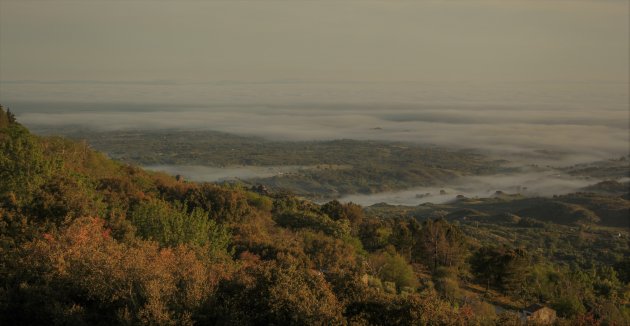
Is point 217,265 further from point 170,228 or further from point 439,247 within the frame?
point 439,247

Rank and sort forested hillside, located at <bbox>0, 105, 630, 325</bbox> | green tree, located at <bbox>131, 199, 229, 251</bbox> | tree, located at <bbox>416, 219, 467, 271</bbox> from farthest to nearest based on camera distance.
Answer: tree, located at <bbox>416, 219, 467, 271</bbox> → green tree, located at <bbox>131, 199, 229, 251</bbox> → forested hillside, located at <bbox>0, 105, 630, 325</bbox>

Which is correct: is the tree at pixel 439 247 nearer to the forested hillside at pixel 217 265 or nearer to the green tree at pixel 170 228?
the forested hillside at pixel 217 265

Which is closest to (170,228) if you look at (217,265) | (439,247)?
(217,265)

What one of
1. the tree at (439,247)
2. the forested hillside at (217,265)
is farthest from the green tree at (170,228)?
the tree at (439,247)

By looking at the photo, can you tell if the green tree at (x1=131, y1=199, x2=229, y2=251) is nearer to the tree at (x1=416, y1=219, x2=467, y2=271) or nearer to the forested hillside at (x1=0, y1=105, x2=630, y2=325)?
the forested hillside at (x1=0, y1=105, x2=630, y2=325)

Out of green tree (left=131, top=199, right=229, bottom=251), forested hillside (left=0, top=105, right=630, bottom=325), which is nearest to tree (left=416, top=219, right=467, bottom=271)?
forested hillside (left=0, top=105, right=630, bottom=325)

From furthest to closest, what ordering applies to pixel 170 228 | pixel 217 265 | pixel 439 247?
pixel 439 247, pixel 170 228, pixel 217 265

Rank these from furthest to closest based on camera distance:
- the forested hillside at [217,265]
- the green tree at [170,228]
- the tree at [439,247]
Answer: the tree at [439,247] → the green tree at [170,228] → the forested hillside at [217,265]

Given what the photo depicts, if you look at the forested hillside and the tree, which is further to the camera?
the tree

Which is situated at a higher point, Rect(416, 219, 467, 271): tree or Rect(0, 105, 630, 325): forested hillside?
Rect(0, 105, 630, 325): forested hillside
